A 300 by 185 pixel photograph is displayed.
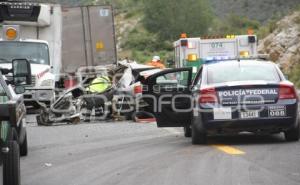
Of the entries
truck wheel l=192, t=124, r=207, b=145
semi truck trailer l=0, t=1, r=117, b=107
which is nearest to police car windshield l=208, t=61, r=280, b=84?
truck wheel l=192, t=124, r=207, b=145

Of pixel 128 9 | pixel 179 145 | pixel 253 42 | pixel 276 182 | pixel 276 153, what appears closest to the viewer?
pixel 276 182

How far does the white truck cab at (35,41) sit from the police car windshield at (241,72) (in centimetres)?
1083

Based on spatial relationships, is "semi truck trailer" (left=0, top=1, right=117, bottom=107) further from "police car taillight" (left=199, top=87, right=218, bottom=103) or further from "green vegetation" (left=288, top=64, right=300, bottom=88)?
"police car taillight" (left=199, top=87, right=218, bottom=103)

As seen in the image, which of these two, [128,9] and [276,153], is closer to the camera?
[276,153]

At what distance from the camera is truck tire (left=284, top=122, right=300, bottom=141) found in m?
12.8

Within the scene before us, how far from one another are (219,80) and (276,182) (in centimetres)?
451

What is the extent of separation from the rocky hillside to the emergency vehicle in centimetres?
1037

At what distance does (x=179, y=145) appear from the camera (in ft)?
43.8

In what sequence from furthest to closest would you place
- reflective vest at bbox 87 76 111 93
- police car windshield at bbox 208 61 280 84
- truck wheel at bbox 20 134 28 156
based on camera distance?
1. reflective vest at bbox 87 76 111 93
2. police car windshield at bbox 208 61 280 84
3. truck wheel at bbox 20 134 28 156

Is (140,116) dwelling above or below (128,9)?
below

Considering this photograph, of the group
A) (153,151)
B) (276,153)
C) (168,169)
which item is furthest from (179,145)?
(168,169)

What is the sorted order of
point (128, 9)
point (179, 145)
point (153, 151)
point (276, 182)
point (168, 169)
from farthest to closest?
point (128, 9), point (179, 145), point (153, 151), point (168, 169), point (276, 182)

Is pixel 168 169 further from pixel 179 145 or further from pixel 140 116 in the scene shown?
pixel 140 116

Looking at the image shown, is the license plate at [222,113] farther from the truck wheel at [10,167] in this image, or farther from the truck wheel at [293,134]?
the truck wheel at [10,167]
